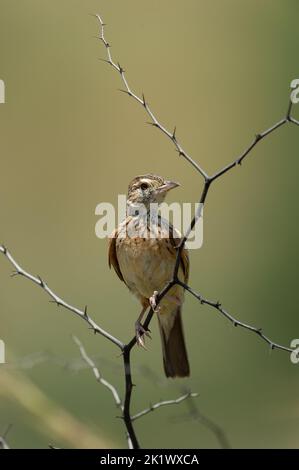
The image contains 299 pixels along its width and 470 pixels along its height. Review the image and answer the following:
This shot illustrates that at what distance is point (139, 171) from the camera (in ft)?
35.0

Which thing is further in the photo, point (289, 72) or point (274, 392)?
point (289, 72)

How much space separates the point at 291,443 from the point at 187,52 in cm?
704

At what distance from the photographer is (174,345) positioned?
20.5ft

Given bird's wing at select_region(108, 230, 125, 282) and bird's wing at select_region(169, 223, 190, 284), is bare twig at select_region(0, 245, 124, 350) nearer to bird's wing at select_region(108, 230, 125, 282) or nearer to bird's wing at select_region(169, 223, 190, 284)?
bird's wing at select_region(169, 223, 190, 284)

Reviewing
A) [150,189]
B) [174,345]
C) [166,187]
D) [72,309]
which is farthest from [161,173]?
[72,309]

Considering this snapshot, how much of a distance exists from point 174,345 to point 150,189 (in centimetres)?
114

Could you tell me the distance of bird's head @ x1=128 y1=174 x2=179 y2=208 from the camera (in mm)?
5859

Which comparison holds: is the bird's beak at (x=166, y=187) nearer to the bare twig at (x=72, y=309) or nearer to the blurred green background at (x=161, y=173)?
the bare twig at (x=72, y=309)

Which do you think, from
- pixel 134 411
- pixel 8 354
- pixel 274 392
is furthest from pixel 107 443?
pixel 274 392

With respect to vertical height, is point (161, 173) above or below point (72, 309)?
above

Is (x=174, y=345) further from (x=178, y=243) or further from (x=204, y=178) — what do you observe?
(x=204, y=178)

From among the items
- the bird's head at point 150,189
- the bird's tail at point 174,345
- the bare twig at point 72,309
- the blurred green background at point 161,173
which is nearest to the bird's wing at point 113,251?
the bird's head at point 150,189

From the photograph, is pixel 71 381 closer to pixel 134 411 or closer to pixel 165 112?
pixel 134 411

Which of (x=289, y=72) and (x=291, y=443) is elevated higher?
(x=289, y=72)
